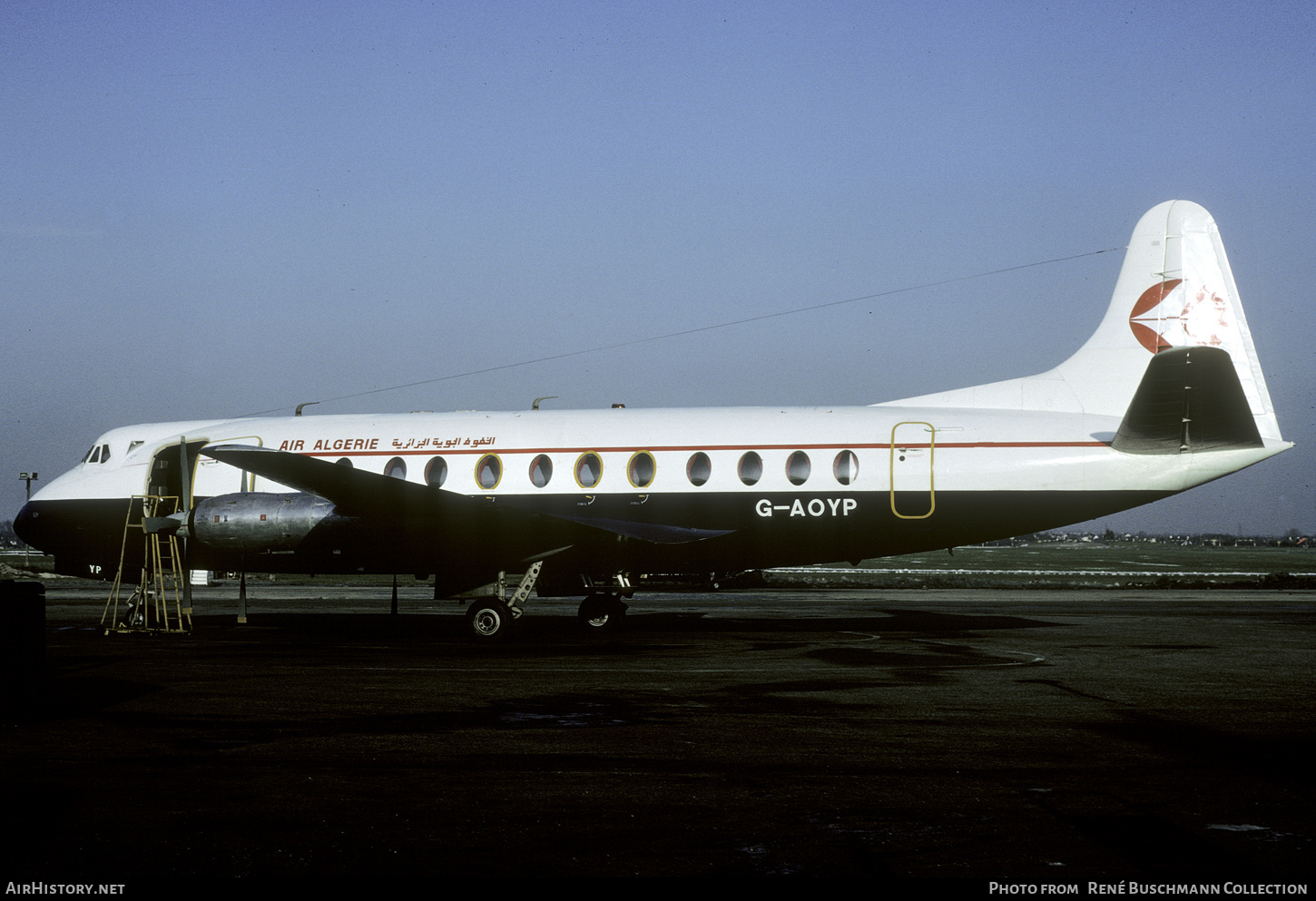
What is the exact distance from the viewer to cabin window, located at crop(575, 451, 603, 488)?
21.2 metres

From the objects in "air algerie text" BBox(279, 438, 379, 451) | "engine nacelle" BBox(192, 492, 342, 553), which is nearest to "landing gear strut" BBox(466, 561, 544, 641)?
"engine nacelle" BBox(192, 492, 342, 553)

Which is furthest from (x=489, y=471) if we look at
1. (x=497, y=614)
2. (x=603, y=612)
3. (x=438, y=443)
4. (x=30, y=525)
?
(x=30, y=525)

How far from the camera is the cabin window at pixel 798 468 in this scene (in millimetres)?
20141

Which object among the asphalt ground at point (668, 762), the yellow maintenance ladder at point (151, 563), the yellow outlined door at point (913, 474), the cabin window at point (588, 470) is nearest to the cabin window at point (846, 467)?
the yellow outlined door at point (913, 474)

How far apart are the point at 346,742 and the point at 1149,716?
304 inches

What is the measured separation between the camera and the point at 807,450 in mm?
20250

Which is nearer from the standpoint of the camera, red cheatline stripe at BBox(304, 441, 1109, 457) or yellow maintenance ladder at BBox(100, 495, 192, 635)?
red cheatline stripe at BBox(304, 441, 1109, 457)

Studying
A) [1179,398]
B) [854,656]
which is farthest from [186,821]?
[1179,398]

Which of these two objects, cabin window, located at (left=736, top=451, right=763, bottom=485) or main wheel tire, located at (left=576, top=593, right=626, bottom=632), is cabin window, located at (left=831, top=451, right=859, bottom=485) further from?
main wheel tire, located at (left=576, top=593, right=626, bottom=632)

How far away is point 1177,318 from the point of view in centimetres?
1955

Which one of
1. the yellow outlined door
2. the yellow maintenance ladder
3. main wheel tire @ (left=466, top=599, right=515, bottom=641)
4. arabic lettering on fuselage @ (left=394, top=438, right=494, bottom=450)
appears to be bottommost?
main wheel tire @ (left=466, top=599, right=515, bottom=641)

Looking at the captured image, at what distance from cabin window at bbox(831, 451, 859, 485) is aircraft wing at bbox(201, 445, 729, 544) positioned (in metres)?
2.34

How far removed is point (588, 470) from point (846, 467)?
16.3 feet

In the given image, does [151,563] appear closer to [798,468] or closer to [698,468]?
[698,468]
